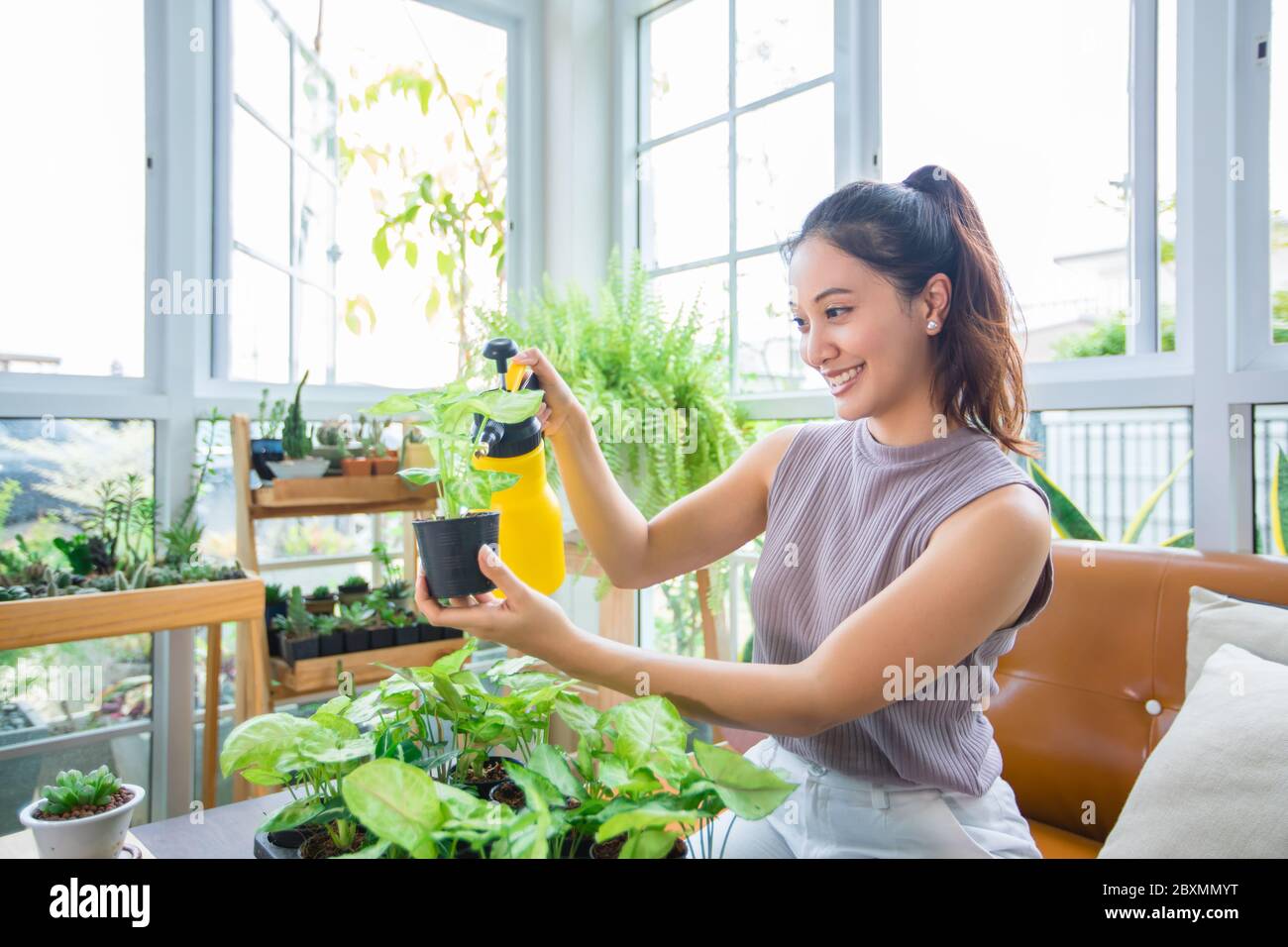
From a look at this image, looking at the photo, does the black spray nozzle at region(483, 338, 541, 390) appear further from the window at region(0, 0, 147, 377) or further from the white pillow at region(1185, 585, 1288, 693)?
the window at region(0, 0, 147, 377)

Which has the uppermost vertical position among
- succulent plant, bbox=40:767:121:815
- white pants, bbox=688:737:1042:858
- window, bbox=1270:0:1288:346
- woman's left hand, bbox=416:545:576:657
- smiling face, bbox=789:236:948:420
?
window, bbox=1270:0:1288:346

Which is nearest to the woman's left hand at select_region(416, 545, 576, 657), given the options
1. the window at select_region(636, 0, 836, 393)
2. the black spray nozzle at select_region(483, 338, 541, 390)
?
the black spray nozzle at select_region(483, 338, 541, 390)

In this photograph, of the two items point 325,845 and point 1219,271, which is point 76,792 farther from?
point 1219,271

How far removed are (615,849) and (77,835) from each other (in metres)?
0.57

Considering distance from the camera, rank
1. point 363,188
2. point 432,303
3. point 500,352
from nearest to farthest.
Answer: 1. point 500,352
2. point 363,188
3. point 432,303

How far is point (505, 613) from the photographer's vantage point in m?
0.82

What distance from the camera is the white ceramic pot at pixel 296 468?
6.84ft

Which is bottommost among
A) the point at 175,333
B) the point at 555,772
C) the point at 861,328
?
the point at 555,772

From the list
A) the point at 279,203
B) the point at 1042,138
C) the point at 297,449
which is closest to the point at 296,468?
the point at 297,449

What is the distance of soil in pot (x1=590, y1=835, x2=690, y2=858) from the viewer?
1.91ft

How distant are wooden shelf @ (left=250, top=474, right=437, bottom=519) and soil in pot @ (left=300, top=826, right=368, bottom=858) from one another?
152cm

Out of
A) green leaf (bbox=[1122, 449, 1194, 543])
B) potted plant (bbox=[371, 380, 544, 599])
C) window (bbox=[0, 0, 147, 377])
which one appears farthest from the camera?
window (bbox=[0, 0, 147, 377])

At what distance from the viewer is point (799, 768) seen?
109 centimetres
